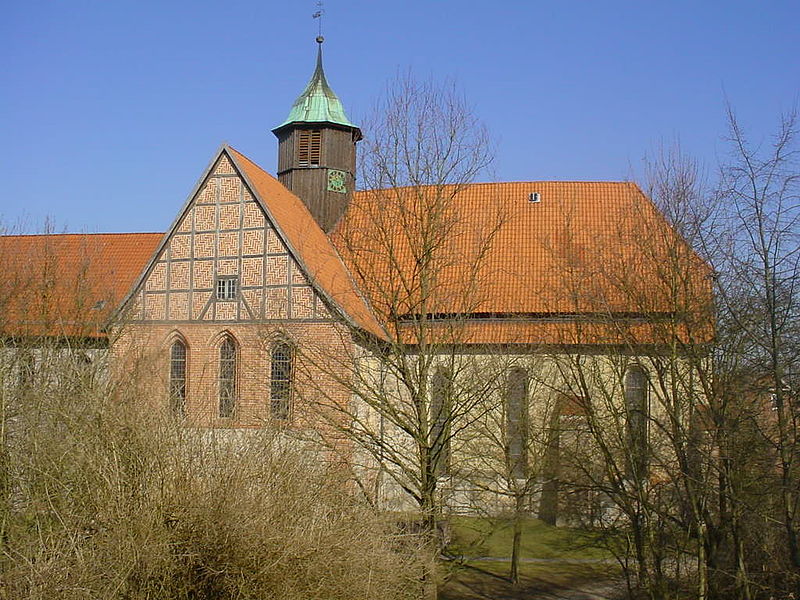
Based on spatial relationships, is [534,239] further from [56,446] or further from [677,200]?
[56,446]

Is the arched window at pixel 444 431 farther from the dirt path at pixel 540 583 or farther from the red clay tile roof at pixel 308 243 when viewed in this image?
the red clay tile roof at pixel 308 243

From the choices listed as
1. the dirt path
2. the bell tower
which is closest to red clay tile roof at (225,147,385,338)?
the bell tower

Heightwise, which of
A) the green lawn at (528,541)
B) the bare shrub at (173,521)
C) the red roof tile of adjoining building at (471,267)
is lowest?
the green lawn at (528,541)

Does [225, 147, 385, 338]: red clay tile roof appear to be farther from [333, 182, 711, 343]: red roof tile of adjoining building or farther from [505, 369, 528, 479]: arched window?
[505, 369, 528, 479]: arched window

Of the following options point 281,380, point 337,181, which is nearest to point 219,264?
point 281,380


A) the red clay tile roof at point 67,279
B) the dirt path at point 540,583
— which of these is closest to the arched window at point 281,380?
the red clay tile roof at point 67,279

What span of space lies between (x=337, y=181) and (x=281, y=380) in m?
9.51

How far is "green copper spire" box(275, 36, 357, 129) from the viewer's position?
25328 millimetres

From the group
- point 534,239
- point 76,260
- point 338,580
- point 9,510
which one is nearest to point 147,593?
point 338,580

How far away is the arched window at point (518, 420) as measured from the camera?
18891 mm

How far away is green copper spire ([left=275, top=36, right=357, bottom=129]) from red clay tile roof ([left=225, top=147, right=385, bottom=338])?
258 cm

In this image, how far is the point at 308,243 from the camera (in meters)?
21.8

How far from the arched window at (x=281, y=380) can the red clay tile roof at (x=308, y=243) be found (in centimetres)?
177

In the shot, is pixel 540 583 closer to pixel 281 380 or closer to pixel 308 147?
pixel 281 380
